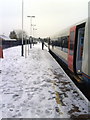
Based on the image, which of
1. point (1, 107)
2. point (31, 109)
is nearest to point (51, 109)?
point (31, 109)

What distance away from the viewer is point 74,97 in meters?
6.08

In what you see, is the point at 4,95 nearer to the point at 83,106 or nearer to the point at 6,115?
the point at 6,115

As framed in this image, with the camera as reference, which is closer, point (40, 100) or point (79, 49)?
point (40, 100)

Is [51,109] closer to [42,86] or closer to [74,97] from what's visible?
[74,97]

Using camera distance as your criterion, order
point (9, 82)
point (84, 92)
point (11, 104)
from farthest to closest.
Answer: point (9, 82) < point (84, 92) < point (11, 104)

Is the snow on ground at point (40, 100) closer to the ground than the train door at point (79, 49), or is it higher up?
closer to the ground

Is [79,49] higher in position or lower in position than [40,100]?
higher

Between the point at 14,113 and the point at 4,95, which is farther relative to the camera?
the point at 4,95

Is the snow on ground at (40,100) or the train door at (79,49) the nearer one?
the snow on ground at (40,100)

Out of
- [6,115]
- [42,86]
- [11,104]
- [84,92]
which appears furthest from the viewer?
[42,86]

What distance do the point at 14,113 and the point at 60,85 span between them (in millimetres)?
3424

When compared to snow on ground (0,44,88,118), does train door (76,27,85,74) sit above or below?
above

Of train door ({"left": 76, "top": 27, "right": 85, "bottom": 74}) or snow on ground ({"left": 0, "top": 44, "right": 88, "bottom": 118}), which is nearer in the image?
snow on ground ({"left": 0, "top": 44, "right": 88, "bottom": 118})

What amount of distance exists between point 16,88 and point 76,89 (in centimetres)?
264
